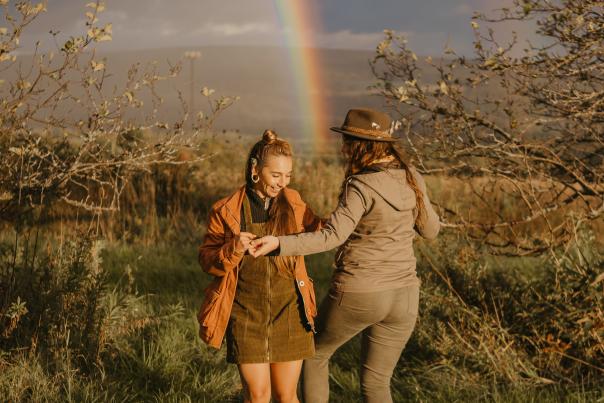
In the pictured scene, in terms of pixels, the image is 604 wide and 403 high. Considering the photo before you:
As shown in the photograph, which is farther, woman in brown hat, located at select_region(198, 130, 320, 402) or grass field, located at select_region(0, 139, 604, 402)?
grass field, located at select_region(0, 139, 604, 402)

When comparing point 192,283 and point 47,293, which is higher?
point 47,293

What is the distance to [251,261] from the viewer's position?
3.14m

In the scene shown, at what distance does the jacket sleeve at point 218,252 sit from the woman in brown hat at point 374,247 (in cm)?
39

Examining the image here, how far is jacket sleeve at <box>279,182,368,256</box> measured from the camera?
2.81 m

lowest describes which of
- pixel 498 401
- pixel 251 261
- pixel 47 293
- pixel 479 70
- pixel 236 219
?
pixel 498 401

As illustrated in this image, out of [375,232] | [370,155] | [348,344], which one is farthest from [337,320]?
[348,344]

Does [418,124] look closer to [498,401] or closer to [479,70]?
[479,70]

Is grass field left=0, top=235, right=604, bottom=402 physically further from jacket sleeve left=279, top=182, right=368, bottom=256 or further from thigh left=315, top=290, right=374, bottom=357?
jacket sleeve left=279, top=182, right=368, bottom=256

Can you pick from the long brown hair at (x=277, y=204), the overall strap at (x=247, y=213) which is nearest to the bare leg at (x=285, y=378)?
the long brown hair at (x=277, y=204)

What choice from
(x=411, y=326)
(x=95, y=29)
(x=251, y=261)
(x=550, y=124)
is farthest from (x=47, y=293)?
(x=550, y=124)

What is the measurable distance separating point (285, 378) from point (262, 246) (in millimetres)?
817

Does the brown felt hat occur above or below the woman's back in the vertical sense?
above

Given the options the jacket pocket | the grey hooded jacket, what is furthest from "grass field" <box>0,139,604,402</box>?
the grey hooded jacket

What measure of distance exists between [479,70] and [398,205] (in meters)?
2.43
